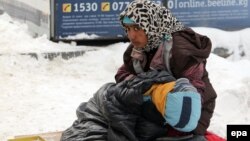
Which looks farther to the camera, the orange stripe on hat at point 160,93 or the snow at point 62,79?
the snow at point 62,79

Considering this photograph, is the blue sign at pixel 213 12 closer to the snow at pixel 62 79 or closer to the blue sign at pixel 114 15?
the blue sign at pixel 114 15

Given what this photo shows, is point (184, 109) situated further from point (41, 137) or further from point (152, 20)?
point (41, 137)

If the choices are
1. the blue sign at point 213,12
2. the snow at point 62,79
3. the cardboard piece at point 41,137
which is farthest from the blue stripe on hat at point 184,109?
the blue sign at point 213,12

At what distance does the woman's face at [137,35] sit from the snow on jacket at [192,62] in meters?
0.07

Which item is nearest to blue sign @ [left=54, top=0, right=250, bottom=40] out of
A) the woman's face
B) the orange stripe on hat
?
the woman's face

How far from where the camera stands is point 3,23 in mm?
8852

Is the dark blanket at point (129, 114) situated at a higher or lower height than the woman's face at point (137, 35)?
lower

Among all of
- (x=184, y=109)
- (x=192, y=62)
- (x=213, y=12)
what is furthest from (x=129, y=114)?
(x=213, y=12)

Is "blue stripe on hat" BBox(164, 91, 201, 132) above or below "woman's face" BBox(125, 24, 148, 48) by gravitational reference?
below

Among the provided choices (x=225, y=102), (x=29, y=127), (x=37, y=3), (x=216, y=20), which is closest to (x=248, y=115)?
(x=225, y=102)

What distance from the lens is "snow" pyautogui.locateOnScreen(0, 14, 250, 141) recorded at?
228 inches

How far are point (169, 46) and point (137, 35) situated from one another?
19cm

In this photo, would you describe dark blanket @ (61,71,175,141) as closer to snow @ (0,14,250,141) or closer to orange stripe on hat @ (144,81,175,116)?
orange stripe on hat @ (144,81,175,116)

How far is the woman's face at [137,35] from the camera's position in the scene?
110 inches
